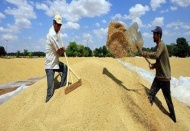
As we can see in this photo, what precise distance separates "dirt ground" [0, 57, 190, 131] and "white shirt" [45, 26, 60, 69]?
0.48 m

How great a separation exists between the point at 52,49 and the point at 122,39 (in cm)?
123

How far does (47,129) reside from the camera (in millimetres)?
3922

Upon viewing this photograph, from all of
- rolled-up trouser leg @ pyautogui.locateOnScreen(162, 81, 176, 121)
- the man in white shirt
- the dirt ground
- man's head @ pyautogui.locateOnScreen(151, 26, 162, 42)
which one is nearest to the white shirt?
the man in white shirt

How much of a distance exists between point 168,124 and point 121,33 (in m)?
1.70

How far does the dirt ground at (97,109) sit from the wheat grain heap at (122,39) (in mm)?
207

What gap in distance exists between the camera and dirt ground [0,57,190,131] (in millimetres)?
3883

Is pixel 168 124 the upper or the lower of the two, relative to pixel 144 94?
lower

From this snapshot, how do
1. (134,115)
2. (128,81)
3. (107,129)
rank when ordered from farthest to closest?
(128,81) < (134,115) < (107,129)

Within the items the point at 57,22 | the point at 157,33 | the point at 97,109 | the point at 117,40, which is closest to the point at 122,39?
the point at 117,40

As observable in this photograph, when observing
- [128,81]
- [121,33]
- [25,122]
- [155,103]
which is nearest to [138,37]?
[121,33]

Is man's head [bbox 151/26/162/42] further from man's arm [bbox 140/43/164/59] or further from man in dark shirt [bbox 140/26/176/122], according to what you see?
man's arm [bbox 140/43/164/59]

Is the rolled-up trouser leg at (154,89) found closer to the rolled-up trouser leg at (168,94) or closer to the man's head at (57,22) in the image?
the rolled-up trouser leg at (168,94)

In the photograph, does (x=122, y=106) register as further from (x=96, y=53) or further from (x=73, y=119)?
(x=96, y=53)

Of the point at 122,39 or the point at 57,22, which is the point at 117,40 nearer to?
the point at 122,39
